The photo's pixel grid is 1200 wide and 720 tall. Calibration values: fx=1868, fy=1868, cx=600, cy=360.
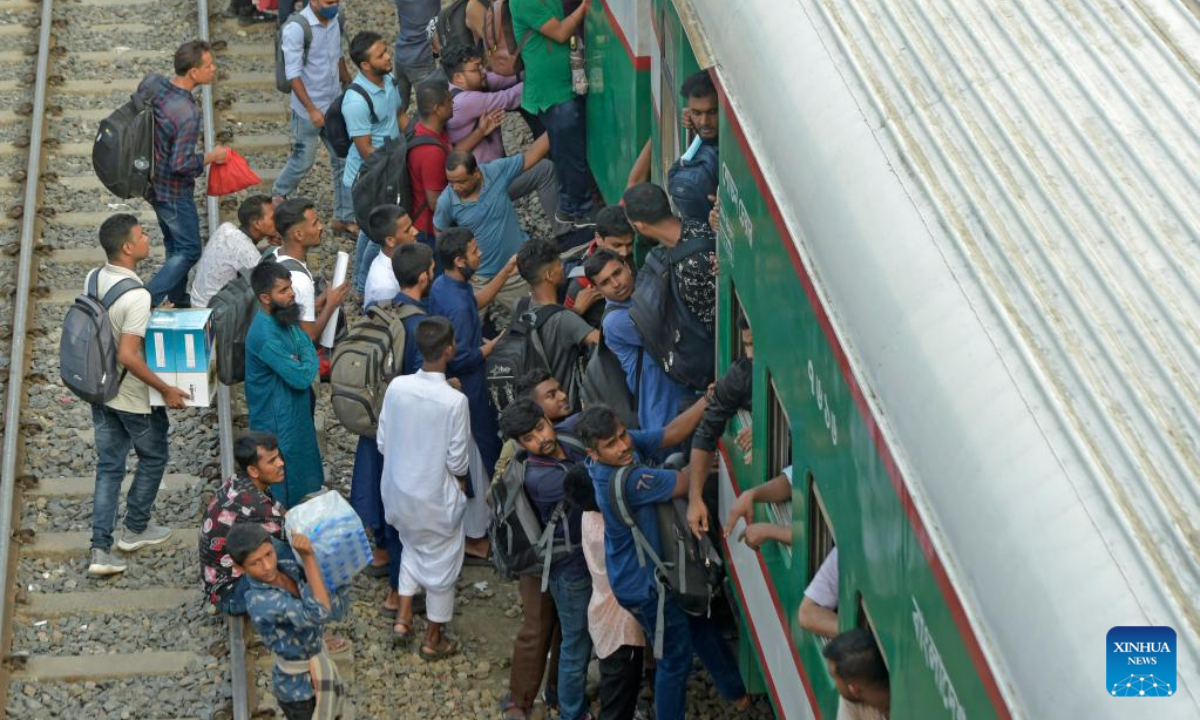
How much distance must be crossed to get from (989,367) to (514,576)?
4054 millimetres

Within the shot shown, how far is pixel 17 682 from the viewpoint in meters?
8.05

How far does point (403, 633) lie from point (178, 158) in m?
3.13

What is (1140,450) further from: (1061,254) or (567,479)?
(567,479)

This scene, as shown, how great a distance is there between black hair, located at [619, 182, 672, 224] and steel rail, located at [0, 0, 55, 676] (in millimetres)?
3635

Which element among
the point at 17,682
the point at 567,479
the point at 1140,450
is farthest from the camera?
the point at 17,682

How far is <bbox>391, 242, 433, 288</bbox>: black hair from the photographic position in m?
7.94

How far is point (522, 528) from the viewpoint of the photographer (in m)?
6.98

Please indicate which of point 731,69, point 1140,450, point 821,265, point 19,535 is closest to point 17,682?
point 19,535

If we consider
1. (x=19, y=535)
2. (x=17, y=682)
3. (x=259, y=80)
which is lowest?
(x=17, y=682)

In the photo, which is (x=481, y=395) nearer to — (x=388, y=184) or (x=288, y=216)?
(x=288, y=216)

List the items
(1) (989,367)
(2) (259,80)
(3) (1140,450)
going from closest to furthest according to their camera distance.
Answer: (3) (1140,450) < (1) (989,367) < (2) (259,80)

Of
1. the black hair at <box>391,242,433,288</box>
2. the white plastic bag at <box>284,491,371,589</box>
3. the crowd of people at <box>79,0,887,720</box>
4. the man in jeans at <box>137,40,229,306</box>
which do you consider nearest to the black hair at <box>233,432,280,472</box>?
the crowd of people at <box>79,0,887,720</box>

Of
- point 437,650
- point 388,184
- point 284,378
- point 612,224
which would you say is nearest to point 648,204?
point 612,224

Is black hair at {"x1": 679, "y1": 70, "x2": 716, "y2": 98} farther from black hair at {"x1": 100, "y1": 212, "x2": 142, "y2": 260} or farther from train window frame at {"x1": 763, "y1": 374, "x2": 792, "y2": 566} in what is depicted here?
black hair at {"x1": 100, "y1": 212, "x2": 142, "y2": 260}
